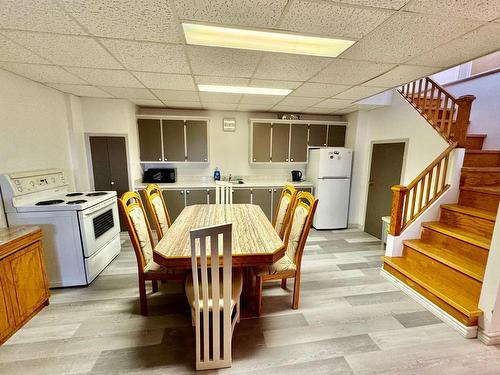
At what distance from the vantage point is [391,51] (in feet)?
5.72

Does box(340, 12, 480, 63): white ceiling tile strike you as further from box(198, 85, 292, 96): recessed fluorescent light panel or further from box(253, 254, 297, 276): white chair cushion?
box(253, 254, 297, 276): white chair cushion

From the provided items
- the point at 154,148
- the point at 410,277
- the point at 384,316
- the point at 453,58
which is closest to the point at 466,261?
the point at 410,277

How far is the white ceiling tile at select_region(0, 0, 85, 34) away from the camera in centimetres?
122

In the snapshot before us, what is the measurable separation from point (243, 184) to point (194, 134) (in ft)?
4.28

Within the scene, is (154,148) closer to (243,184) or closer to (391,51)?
(243,184)

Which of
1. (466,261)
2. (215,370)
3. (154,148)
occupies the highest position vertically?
(154,148)

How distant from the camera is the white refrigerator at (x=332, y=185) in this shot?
13.1 ft

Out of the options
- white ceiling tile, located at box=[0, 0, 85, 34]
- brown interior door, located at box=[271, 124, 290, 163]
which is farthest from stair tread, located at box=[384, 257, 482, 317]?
white ceiling tile, located at box=[0, 0, 85, 34]

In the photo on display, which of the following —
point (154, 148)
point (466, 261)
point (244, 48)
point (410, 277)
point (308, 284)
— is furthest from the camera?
point (154, 148)

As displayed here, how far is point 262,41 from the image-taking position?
166cm

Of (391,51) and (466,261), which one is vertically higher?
(391,51)

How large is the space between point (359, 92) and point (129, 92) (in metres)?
3.15

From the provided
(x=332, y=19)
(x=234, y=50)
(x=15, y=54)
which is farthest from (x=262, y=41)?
(x=15, y=54)

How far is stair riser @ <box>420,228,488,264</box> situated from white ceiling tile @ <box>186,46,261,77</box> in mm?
2765
